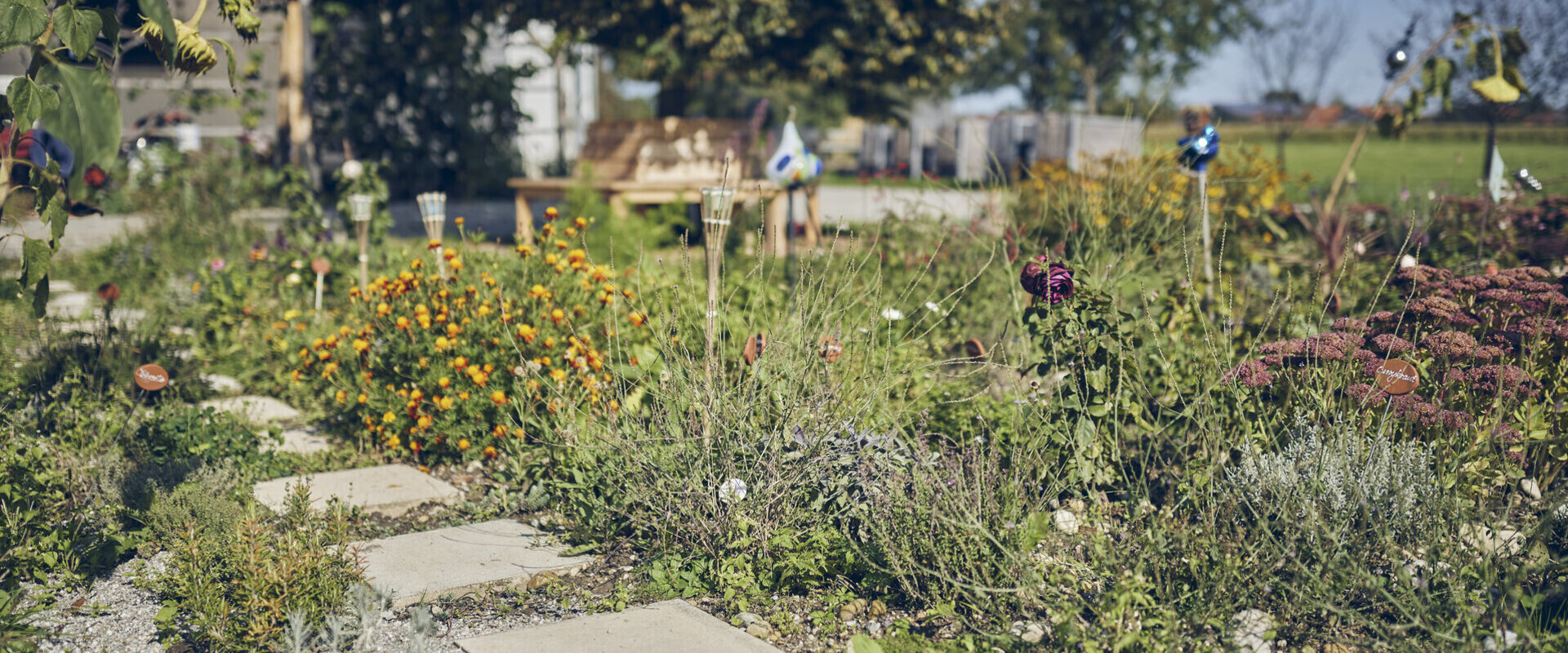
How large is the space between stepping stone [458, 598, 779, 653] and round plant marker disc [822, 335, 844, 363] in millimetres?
839

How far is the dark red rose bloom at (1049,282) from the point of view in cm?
282

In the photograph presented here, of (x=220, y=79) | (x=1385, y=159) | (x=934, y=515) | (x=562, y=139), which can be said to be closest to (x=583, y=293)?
(x=934, y=515)

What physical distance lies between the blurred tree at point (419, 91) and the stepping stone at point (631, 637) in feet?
23.1

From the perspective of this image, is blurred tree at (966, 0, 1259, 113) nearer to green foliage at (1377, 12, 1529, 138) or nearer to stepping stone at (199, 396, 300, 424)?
green foliage at (1377, 12, 1529, 138)

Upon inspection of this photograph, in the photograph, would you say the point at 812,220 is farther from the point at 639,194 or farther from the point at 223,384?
the point at 223,384

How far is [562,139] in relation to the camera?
57.7ft

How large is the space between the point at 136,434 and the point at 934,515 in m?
2.77

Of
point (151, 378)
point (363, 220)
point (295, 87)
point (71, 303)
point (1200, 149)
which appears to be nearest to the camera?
point (151, 378)

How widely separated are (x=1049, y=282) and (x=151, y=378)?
2783 millimetres

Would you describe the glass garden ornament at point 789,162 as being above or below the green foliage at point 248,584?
above

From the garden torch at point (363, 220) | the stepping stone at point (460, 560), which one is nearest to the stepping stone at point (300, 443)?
the garden torch at point (363, 220)

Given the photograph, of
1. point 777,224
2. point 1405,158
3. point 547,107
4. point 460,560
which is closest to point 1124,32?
point 1405,158

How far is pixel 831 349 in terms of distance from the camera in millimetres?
3135

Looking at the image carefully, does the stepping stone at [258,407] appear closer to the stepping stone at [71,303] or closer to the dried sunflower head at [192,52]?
the stepping stone at [71,303]
